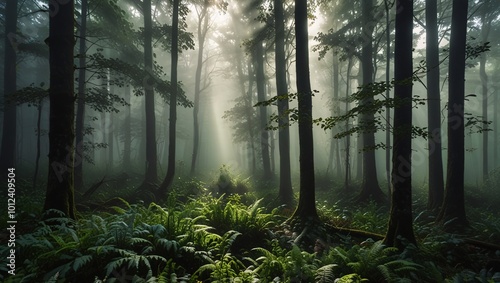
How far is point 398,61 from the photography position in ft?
19.9

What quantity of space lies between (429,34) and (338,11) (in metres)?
8.84

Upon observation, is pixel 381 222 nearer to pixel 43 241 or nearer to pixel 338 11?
pixel 43 241

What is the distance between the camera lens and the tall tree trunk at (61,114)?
6.27 m

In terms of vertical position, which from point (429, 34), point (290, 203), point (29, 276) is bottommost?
point (290, 203)

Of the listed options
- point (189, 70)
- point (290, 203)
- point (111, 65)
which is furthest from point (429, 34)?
point (189, 70)

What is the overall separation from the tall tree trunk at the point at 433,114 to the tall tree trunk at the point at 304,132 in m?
6.72

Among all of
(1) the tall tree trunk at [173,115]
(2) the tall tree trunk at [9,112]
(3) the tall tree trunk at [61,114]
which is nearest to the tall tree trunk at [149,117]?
(1) the tall tree trunk at [173,115]

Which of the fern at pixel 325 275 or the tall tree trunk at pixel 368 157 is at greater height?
the tall tree trunk at pixel 368 157

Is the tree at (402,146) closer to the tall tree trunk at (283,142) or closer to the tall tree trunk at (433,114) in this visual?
the tall tree trunk at (433,114)

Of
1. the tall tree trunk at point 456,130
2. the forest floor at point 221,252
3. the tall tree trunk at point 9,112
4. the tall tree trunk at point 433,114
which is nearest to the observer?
the forest floor at point 221,252

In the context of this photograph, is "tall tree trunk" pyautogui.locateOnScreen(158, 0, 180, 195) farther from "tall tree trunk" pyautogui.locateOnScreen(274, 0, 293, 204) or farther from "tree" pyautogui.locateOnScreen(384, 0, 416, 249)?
"tree" pyautogui.locateOnScreen(384, 0, 416, 249)

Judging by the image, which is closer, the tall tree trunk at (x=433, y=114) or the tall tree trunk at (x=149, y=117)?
the tall tree trunk at (x=433, y=114)

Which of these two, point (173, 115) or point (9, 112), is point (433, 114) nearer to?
point (173, 115)

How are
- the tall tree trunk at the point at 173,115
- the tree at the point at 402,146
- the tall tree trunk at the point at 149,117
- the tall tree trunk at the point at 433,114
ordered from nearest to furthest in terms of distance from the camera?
the tree at the point at 402,146 → the tall tree trunk at the point at 433,114 → the tall tree trunk at the point at 173,115 → the tall tree trunk at the point at 149,117
